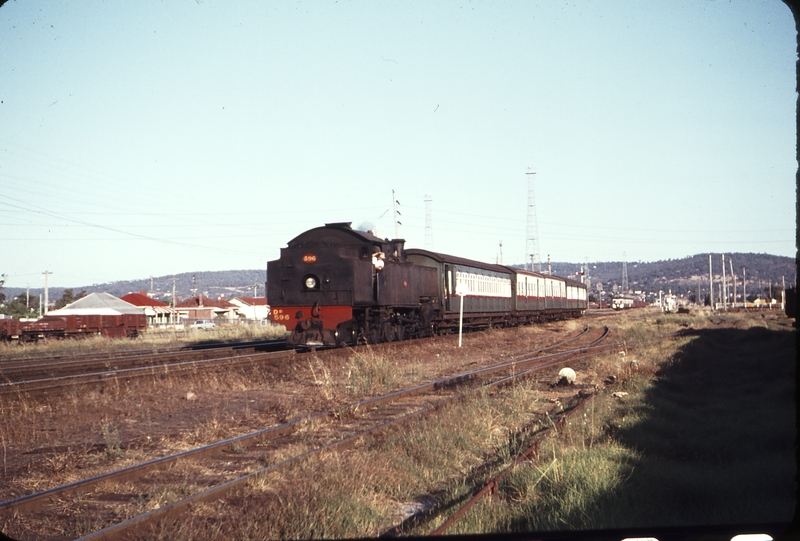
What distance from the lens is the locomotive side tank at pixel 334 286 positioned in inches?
758

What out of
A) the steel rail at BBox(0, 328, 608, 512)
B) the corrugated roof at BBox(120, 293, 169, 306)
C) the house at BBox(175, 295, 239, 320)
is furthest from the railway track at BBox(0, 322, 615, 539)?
the corrugated roof at BBox(120, 293, 169, 306)

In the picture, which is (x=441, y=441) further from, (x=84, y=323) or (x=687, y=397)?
(x=84, y=323)

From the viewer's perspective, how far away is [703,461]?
26.5ft

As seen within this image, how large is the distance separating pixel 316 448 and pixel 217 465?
115cm

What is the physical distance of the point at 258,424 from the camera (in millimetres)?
9953

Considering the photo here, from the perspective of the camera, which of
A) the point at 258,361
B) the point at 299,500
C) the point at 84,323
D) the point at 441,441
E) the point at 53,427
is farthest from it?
the point at 84,323

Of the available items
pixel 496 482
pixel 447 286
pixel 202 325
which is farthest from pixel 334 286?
pixel 202 325

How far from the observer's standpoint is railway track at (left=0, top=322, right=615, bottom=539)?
573cm

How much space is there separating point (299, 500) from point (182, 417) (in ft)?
18.4

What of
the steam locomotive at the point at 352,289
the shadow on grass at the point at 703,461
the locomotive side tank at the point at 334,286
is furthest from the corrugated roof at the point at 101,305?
the shadow on grass at the point at 703,461

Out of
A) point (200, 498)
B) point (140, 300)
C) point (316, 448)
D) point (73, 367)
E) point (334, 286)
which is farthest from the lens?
point (140, 300)

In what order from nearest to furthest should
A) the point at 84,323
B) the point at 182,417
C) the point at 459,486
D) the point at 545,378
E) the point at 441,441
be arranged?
the point at 459,486 → the point at 441,441 → the point at 182,417 → the point at 545,378 → the point at 84,323

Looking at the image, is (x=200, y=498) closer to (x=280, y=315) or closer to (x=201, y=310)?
(x=280, y=315)

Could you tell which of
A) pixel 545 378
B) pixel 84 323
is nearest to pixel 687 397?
pixel 545 378
